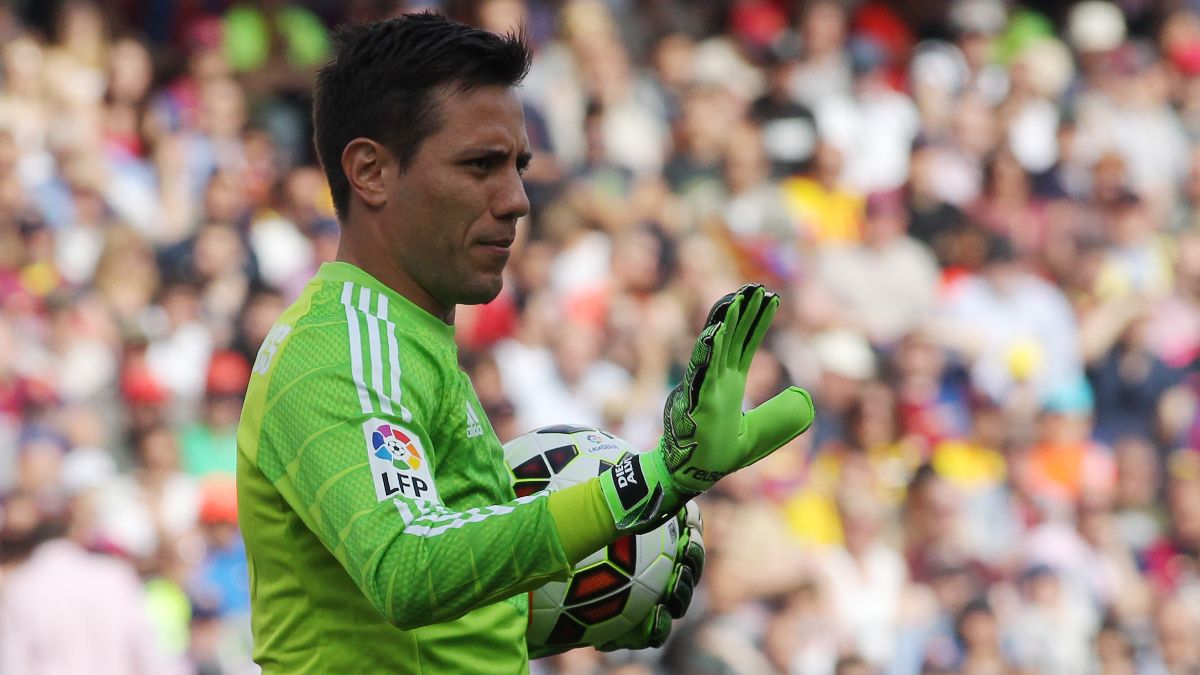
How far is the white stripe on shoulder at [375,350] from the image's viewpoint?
2799 millimetres

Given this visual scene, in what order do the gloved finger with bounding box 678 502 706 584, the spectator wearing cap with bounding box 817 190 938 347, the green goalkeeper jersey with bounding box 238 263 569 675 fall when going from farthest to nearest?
1. the spectator wearing cap with bounding box 817 190 938 347
2. the gloved finger with bounding box 678 502 706 584
3. the green goalkeeper jersey with bounding box 238 263 569 675

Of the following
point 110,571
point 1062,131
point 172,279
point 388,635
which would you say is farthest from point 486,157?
point 1062,131

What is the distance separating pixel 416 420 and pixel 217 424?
633 centimetres

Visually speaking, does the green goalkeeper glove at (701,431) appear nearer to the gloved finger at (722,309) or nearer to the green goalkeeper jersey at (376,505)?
the gloved finger at (722,309)

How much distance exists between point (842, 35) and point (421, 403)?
37.2 ft

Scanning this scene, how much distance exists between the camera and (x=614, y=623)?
11.7 feet

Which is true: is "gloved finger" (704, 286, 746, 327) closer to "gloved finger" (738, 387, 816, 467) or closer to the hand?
"gloved finger" (738, 387, 816, 467)

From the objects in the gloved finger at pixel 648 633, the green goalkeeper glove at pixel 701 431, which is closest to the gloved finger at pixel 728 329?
the green goalkeeper glove at pixel 701 431

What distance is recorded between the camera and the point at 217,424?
29.4 ft

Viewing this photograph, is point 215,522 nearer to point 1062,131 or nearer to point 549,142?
point 549,142

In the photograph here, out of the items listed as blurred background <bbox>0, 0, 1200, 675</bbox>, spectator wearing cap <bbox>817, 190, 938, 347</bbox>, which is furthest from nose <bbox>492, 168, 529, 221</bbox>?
spectator wearing cap <bbox>817, 190, 938, 347</bbox>

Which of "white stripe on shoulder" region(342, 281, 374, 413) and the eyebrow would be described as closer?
"white stripe on shoulder" region(342, 281, 374, 413)

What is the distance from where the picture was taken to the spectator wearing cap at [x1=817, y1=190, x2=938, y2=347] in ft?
36.6

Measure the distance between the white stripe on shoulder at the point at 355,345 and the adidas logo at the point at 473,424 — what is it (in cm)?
26
